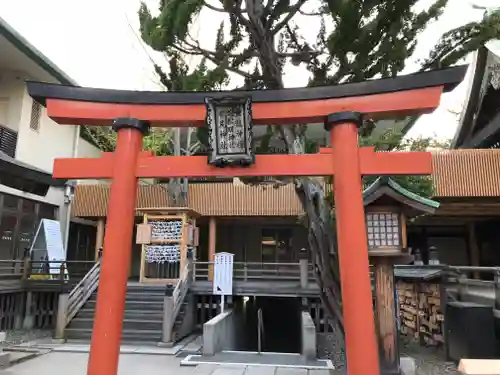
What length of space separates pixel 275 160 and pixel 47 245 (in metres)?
11.5

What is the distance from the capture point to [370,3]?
6.65 meters

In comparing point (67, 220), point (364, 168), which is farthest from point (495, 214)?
point (67, 220)

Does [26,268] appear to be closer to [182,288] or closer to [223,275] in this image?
[182,288]

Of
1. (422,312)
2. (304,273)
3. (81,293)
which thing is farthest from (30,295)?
(422,312)

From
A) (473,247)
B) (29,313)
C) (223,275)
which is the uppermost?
(473,247)

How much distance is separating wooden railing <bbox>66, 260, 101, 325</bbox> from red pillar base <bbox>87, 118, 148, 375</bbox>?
21.8 ft

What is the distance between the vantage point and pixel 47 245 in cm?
1366

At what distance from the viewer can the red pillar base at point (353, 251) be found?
15.0 ft

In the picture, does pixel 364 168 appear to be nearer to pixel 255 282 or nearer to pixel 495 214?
pixel 255 282

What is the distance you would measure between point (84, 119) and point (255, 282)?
8.46 meters

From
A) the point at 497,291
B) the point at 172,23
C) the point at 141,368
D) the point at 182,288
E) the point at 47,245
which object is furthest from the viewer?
the point at 47,245

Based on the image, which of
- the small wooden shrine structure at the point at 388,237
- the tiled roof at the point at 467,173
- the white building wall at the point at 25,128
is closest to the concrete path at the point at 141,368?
the small wooden shrine structure at the point at 388,237

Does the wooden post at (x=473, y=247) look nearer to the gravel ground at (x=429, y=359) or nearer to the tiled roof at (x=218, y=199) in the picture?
the tiled roof at (x=218, y=199)

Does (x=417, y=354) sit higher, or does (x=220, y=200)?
(x=220, y=200)
